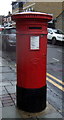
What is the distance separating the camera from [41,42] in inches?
148

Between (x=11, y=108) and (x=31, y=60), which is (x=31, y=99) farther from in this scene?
(x=31, y=60)

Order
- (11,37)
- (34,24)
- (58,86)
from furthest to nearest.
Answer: (11,37) < (58,86) < (34,24)

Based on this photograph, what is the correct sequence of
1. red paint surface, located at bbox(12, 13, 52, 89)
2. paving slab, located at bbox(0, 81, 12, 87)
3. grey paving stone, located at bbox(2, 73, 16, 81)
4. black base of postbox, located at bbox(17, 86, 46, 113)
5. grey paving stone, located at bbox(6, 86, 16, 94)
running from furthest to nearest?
grey paving stone, located at bbox(2, 73, 16, 81) < paving slab, located at bbox(0, 81, 12, 87) < grey paving stone, located at bbox(6, 86, 16, 94) < black base of postbox, located at bbox(17, 86, 46, 113) < red paint surface, located at bbox(12, 13, 52, 89)

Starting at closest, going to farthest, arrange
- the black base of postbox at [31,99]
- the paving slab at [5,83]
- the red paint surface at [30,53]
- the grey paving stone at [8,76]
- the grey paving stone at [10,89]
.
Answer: the red paint surface at [30,53] < the black base of postbox at [31,99] < the grey paving stone at [10,89] < the paving slab at [5,83] < the grey paving stone at [8,76]

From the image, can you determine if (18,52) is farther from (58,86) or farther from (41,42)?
(58,86)

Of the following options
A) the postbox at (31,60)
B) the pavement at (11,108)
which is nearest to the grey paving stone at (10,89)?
the pavement at (11,108)

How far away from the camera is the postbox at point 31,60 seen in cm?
363

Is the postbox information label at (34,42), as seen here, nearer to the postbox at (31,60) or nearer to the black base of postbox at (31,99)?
the postbox at (31,60)

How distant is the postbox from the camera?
3.63 metres

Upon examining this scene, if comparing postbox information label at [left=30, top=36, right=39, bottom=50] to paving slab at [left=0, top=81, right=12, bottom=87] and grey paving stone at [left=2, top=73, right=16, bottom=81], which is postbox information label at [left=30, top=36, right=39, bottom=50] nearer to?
paving slab at [left=0, top=81, right=12, bottom=87]

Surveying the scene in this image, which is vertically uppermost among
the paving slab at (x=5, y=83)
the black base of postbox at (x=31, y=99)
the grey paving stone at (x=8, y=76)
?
the black base of postbox at (x=31, y=99)

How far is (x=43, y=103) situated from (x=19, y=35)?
1.37 meters

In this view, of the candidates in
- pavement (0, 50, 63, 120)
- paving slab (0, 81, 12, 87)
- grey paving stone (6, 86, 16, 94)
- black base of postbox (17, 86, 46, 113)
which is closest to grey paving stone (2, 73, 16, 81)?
paving slab (0, 81, 12, 87)

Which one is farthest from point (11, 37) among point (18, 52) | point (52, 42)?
point (18, 52)
